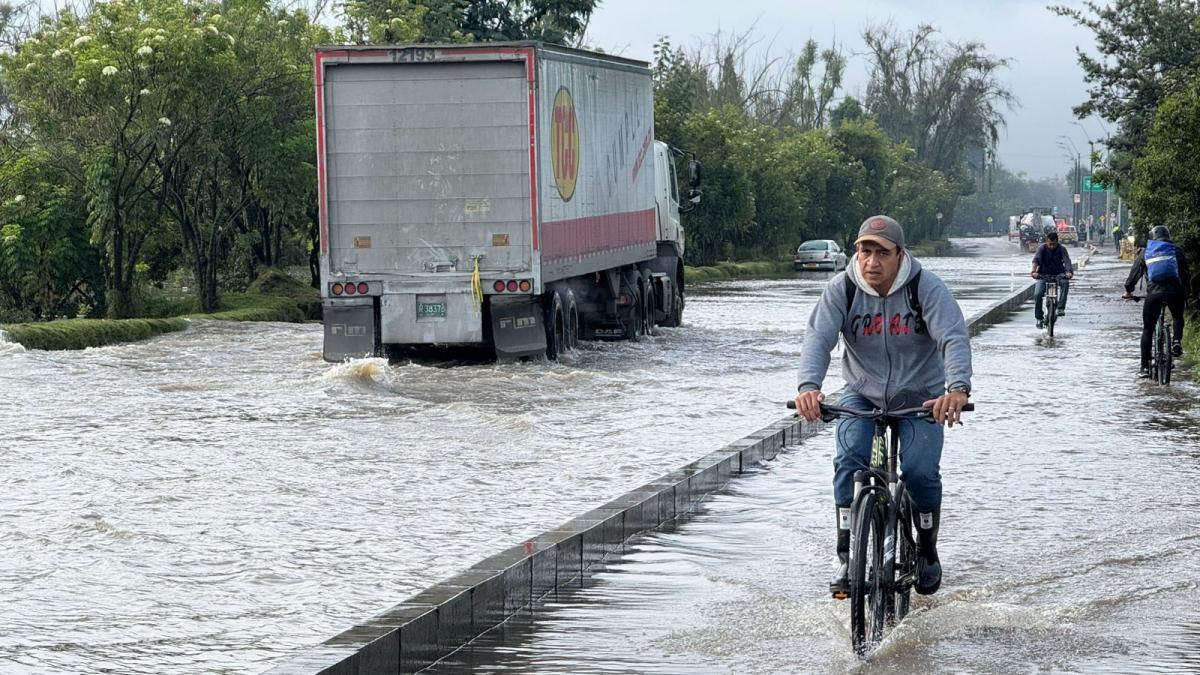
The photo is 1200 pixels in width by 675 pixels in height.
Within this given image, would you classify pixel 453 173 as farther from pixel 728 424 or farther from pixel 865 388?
pixel 865 388

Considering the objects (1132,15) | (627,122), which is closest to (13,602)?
(627,122)

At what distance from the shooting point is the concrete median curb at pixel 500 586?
605 cm

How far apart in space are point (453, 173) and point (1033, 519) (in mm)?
11591

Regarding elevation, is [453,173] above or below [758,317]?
above

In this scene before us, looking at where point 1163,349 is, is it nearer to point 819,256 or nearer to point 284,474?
point 284,474

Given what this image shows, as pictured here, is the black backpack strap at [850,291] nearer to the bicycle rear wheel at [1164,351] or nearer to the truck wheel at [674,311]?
the bicycle rear wheel at [1164,351]

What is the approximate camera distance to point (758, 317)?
103ft

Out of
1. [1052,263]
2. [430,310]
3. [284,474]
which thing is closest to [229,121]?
[430,310]

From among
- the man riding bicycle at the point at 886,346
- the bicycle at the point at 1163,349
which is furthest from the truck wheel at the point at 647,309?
the man riding bicycle at the point at 886,346

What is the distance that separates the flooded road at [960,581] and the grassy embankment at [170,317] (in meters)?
13.5

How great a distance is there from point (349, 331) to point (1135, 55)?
23.0m

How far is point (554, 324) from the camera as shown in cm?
2128

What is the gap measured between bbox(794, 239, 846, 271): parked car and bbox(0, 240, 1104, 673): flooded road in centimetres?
4384

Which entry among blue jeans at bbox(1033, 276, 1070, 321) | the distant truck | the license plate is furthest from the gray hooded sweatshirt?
blue jeans at bbox(1033, 276, 1070, 321)
